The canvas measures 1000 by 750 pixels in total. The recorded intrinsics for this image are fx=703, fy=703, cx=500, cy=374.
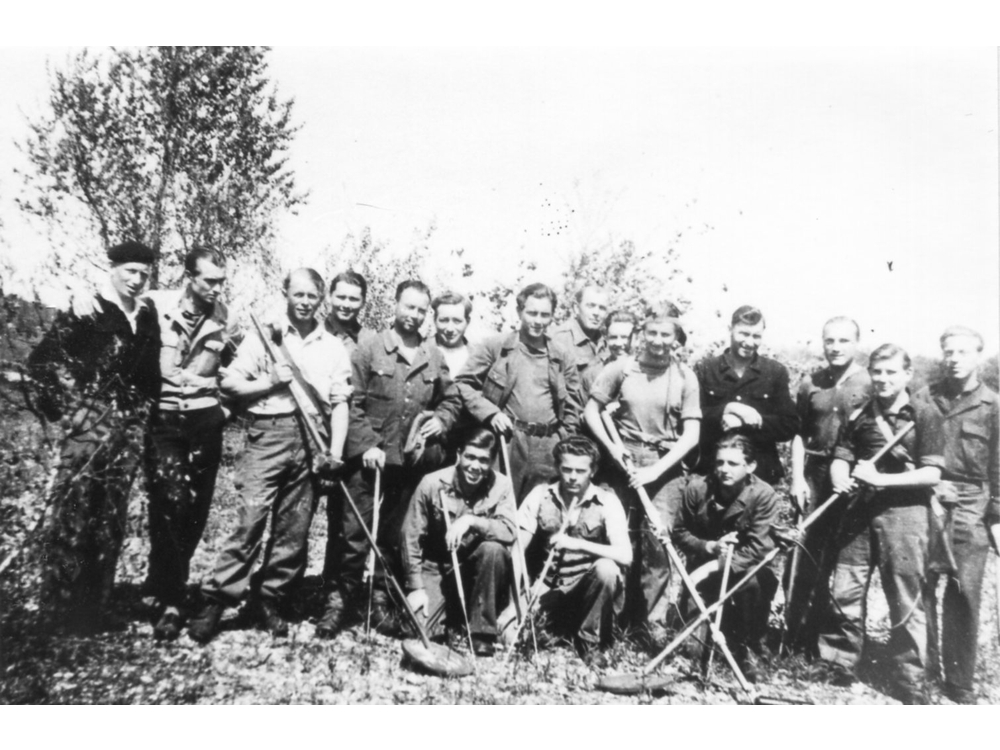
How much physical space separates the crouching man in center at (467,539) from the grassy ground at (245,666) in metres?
0.32

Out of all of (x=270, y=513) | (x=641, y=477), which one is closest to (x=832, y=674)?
(x=641, y=477)

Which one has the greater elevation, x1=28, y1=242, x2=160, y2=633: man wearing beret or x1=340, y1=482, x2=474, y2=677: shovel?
x1=28, y1=242, x2=160, y2=633: man wearing beret

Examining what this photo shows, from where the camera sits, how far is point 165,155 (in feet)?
16.1

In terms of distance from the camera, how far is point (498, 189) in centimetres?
486

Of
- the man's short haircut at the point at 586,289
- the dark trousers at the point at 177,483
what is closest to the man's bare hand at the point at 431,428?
the dark trousers at the point at 177,483

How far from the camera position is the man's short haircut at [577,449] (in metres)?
4.19

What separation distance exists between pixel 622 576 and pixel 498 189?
8.78 feet

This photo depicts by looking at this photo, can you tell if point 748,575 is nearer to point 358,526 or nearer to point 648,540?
point 648,540

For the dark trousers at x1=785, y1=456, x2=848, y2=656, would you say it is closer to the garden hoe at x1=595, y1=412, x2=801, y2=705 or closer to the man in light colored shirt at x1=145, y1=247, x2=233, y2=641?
the garden hoe at x1=595, y1=412, x2=801, y2=705

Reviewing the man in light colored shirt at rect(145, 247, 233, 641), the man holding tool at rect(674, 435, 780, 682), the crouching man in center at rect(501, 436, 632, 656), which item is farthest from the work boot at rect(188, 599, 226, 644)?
the man holding tool at rect(674, 435, 780, 682)

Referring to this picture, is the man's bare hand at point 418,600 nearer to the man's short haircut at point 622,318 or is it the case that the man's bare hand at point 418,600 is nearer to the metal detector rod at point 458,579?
the metal detector rod at point 458,579

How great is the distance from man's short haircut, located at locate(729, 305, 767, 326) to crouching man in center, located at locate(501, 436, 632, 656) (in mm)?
1223

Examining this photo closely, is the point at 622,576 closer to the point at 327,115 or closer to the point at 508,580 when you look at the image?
the point at 508,580

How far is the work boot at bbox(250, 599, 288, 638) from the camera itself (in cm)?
416
